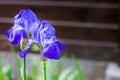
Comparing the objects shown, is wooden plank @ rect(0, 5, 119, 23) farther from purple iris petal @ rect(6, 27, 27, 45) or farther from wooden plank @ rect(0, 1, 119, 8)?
purple iris petal @ rect(6, 27, 27, 45)

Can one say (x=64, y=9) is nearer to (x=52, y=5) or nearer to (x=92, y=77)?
(x=52, y=5)

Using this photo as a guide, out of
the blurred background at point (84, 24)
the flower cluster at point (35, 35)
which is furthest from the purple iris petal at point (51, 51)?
the blurred background at point (84, 24)

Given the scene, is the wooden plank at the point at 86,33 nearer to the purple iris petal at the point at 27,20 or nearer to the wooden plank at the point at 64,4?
the wooden plank at the point at 64,4

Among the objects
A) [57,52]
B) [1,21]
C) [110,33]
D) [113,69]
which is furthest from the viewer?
[1,21]

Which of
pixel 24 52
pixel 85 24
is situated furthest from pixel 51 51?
pixel 85 24

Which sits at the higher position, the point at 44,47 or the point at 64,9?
the point at 64,9

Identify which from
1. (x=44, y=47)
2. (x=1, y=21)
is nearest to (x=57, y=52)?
(x=44, y=47)

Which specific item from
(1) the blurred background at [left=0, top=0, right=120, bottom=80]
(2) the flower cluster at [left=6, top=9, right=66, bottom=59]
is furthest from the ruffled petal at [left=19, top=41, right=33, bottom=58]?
(1) the blurred background at [left=0, top=0, right=120, bottom=80]

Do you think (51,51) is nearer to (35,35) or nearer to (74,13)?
(35,35)
